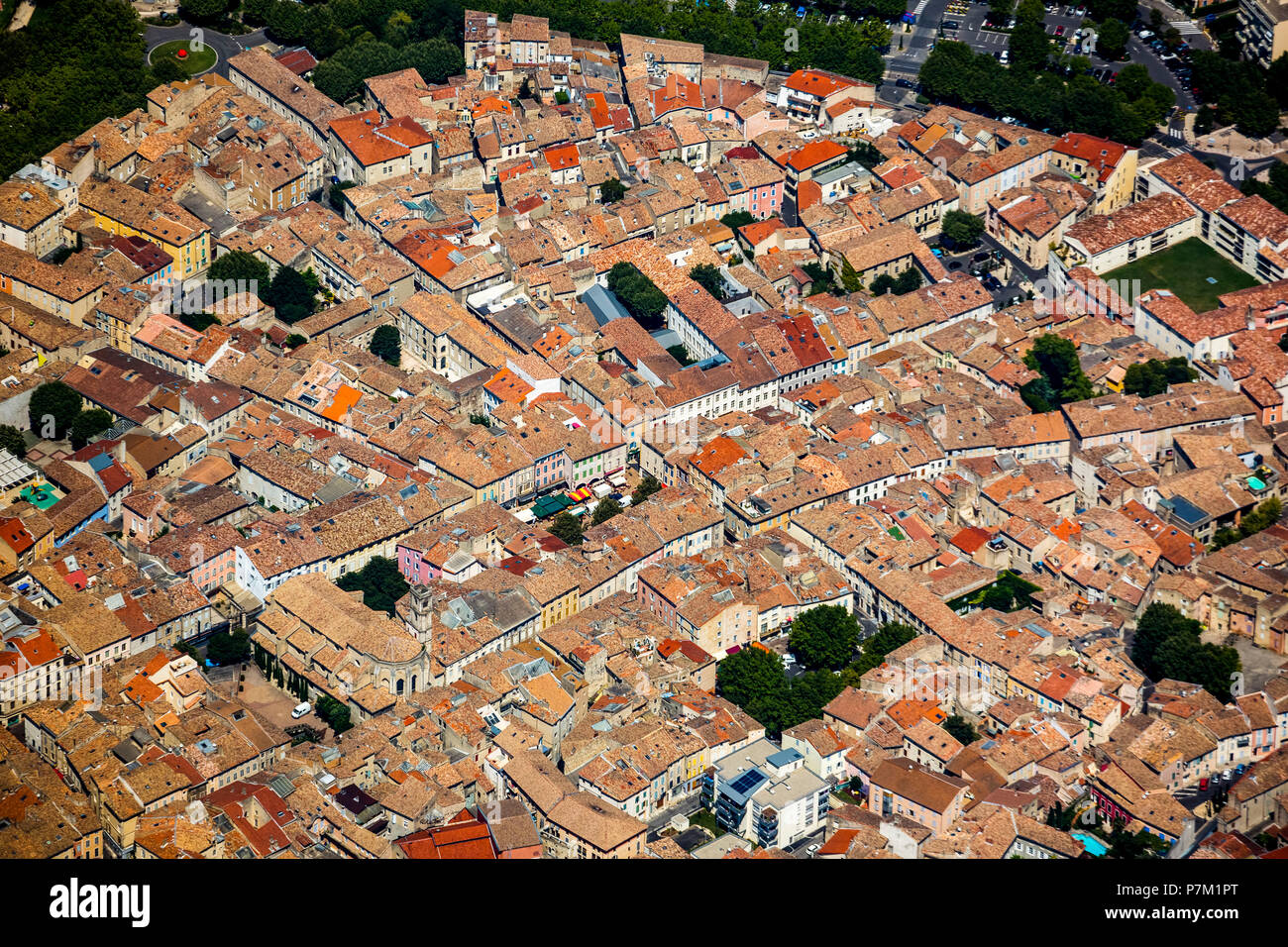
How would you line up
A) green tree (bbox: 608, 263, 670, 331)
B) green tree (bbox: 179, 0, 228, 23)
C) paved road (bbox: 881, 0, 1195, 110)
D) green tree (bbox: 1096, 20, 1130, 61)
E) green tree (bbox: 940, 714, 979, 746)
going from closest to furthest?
green tree (bbox: 940, 714, 979, 746)
green tree (bbox: 608, 263, 670, 331)
green tree (bbox: 179, 0, 228, 23)
paved road (bbox: 881, 0, 1195, 110)
green tree (bbox: 1096, 20, 1130, 61)

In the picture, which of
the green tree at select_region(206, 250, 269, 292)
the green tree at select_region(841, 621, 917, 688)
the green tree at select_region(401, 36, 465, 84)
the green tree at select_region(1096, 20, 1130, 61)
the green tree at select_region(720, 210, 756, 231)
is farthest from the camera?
the green tree at select_region(1096, 20, 1130, 61)

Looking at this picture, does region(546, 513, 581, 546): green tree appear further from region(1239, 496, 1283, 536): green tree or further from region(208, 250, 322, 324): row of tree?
region(1239, 496, 1283, 536): green tree

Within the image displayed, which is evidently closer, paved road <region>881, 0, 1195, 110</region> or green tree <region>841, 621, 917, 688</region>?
green tree <region>841, 621, 917, 688</region>

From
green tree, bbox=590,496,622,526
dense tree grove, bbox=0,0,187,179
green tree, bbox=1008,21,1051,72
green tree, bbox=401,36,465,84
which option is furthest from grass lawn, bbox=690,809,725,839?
green tree, bbox=1008,21,1051,72

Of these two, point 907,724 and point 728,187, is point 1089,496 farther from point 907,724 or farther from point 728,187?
point 728,187

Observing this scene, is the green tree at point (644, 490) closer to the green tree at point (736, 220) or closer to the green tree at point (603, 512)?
the green tree at point (603, 512)

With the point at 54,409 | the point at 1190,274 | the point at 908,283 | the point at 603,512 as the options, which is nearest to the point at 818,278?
the point at 908,283
